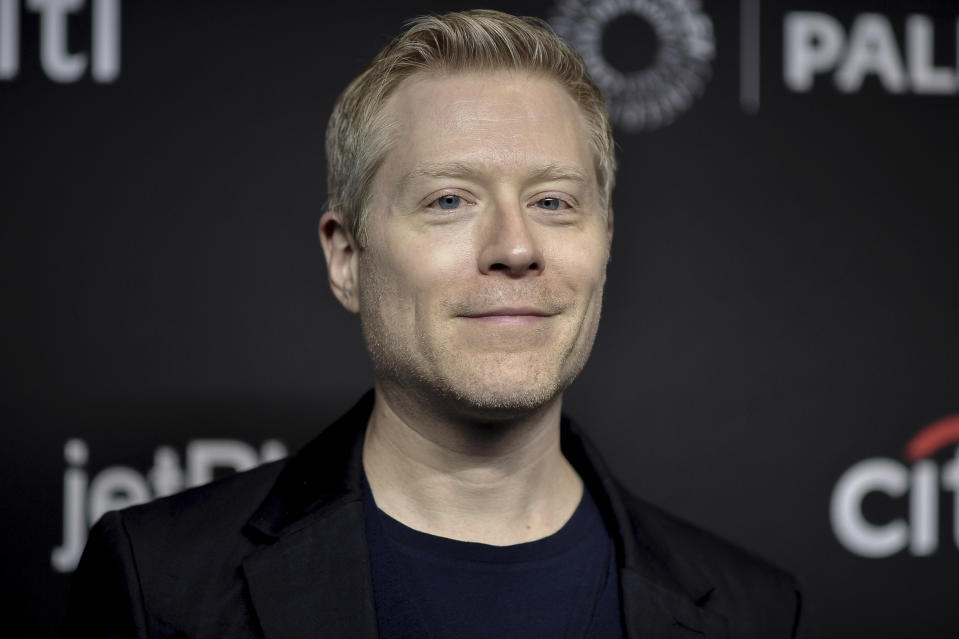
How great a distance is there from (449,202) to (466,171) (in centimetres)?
5

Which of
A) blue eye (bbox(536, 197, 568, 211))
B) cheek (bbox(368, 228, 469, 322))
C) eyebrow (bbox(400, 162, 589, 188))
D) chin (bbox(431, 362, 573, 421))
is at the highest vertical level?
eyebrow (bbox(400, 162, 589, 188))

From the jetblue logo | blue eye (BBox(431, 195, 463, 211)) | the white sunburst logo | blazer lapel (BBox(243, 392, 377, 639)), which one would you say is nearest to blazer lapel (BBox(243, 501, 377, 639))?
blazer lapel (BBox(243, 392, 377, 639))

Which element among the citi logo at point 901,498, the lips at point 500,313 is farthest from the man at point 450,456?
the citi logo at point 901,498

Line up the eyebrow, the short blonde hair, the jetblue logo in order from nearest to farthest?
the eyebrow < the short blonde hair < the jetblue logo

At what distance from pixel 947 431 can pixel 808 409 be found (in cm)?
34

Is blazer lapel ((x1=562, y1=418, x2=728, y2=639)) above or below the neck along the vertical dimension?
below

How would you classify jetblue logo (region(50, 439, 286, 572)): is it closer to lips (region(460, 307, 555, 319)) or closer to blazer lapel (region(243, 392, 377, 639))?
blazer lapel (region(243, 392, 377, 639))

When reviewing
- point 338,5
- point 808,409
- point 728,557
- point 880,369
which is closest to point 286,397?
point 338,5

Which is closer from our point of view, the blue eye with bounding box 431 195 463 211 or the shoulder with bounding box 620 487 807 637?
the blue eye with bounding box 431 195 463 211

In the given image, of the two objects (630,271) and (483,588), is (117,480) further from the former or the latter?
(630,271)

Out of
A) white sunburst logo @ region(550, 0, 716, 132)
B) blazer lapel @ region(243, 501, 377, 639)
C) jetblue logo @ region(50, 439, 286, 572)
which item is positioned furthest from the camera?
white sunburst logo @ region(550, 0, 716, 132)

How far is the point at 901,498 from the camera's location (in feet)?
7.56

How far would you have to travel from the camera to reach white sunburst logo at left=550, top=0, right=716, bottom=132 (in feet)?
7.42

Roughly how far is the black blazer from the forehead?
409 millimetres
